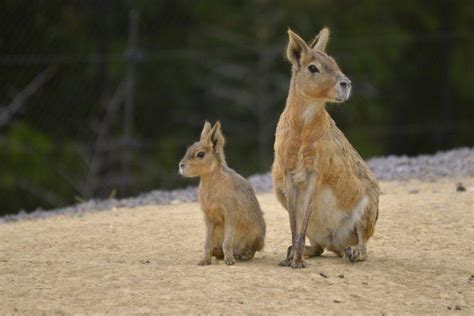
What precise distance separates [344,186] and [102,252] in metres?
1.83

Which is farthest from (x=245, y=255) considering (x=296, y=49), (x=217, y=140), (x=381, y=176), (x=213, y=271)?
(x=381, y=176)

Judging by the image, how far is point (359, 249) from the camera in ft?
26.3

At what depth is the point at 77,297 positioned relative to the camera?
6.77 meters

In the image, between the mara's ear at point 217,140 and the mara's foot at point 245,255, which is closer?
the mara's foot at point 245,255

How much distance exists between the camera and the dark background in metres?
14.8

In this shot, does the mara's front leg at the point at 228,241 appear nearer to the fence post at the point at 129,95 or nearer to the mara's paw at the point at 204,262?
the mara's paw at the point at 204,262

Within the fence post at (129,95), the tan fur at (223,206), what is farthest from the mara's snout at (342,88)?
the fence post at (129,95)

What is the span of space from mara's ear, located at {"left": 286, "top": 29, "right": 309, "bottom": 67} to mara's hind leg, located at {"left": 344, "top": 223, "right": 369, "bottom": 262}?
4.10 feet

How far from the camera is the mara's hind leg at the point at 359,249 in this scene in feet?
26.1

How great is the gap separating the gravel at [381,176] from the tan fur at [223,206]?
9.23 ft

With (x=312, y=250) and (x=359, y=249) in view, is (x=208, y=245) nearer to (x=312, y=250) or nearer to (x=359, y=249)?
(x=312, y=250)

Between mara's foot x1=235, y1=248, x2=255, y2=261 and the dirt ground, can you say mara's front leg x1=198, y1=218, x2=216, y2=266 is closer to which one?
the dirt ground

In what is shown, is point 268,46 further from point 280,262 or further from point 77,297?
point 77,297

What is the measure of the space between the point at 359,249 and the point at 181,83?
969 cm
